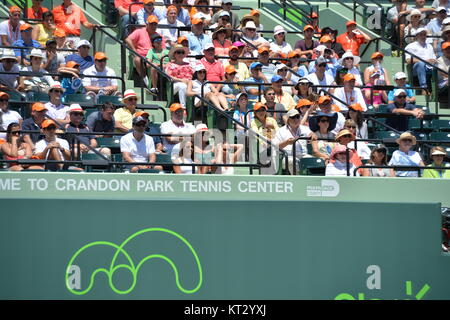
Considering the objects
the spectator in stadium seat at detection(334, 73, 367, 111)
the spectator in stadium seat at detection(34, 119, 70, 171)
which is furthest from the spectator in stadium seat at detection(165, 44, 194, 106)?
the spectator in stadium seat at detection(34, 119, 70, 171)

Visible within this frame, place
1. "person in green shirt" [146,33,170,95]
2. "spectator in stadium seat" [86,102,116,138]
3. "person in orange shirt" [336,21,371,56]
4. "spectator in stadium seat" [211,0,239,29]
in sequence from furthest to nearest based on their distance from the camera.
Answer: "person in orange shirt" [336,21,371,56] < "spectator in stadium seat" [211,0,239,29] < "person in green shirt" [146,33,170,95] < "spectator in stadium seat" [86,102,116,138]

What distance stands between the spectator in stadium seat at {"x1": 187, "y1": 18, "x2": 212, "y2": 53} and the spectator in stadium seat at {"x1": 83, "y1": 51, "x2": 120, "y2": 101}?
5.83 feet

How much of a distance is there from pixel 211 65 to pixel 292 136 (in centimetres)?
251

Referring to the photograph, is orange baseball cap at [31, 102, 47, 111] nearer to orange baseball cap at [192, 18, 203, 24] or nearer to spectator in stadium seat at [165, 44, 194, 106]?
spectator in stadium seat at [165, 44, 194, 106]

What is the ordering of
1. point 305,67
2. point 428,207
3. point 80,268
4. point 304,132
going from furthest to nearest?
1. point 305,67
2. point 304,132
3. point 428,207
4. point 80,268

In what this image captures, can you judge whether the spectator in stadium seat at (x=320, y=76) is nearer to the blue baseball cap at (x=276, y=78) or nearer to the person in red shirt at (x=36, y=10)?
the blue baseball cap at (x=276, y=78)

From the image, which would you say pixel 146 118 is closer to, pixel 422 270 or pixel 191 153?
pixel 191 153

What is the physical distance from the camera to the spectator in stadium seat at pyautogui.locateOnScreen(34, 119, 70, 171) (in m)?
12.4

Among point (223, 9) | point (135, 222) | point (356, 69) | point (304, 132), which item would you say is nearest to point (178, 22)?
point (223, 9)

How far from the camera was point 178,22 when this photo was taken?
17.2 meters

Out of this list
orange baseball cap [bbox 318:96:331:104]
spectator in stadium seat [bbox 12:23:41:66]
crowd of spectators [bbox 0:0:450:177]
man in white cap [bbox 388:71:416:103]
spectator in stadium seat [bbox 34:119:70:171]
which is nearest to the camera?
spectator in stadium seat [bbox 34:119:70:171]

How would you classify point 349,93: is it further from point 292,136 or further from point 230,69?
point 292,136
